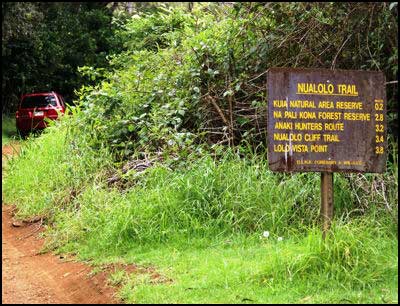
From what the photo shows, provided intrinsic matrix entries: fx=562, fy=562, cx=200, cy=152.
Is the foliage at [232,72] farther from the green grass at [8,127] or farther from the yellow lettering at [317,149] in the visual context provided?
the green grass at [8,127]

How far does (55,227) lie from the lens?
313 inches

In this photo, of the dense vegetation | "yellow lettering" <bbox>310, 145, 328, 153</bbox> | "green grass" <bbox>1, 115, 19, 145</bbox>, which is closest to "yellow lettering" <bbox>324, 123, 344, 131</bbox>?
"yellow lettering" <bbox>310, 145, 328, 153</bbox>

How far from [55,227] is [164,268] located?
2.63m

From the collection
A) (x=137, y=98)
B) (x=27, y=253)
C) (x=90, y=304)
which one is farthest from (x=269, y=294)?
(x=137, y=98)

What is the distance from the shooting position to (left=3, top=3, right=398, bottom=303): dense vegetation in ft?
17.9

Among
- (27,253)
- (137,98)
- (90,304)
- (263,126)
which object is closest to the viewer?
(90,304)

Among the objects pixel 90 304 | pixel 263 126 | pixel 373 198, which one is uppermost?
pixel 263 126

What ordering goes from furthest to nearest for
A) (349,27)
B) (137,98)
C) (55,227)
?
(137,98) → (349,27) → (55,227)

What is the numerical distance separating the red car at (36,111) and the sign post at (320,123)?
11.9 metres

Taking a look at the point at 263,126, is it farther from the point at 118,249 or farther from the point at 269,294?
the point at 269,294

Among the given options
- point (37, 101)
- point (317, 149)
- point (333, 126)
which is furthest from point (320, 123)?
point (37, 101)

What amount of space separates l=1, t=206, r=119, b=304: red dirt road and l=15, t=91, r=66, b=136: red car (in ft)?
32.1

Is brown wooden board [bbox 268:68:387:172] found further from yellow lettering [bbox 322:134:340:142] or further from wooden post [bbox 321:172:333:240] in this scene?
wooden post [bbox 321:172:333:240]

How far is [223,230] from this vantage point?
6.98 metres
